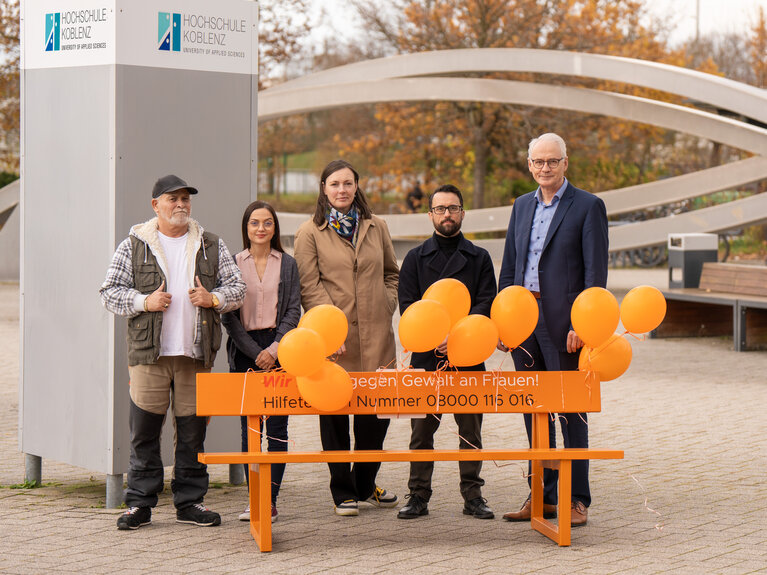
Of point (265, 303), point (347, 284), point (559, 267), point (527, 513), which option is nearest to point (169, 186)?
point (265, 303)

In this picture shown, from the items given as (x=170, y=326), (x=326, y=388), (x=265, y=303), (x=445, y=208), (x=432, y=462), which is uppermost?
(x=445, y=208)

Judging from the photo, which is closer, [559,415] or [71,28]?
[559,415]

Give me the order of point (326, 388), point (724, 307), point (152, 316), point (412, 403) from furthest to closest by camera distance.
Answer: point (724, 307) → point (152, 316) → point (412, 403) → point (326, 388)

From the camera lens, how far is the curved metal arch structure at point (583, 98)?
20.7m

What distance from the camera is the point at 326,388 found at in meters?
5.23

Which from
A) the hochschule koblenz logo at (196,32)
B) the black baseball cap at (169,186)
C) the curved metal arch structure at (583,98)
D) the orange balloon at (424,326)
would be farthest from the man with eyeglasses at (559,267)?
the curved metal arch structure at (583,98)

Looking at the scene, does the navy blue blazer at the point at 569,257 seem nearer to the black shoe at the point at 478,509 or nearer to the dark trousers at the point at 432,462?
the dark trousers at the point at 432,462

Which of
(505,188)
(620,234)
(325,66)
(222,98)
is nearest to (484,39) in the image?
(505,188)

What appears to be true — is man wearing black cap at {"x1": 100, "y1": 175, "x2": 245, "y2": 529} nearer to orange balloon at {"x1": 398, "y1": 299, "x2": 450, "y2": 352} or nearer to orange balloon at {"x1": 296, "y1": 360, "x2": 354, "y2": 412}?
orange balloon at {"x1": 296, "y1": 360, "x2": 354, "y2": 412}

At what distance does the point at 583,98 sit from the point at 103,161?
17.3 metres

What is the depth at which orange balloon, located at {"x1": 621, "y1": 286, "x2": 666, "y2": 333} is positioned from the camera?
544cm

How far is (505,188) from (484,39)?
6503 millimetres

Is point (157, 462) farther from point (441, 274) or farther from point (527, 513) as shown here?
point (527, 513)

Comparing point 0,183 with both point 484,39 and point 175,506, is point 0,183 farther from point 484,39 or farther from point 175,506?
point 175,506
